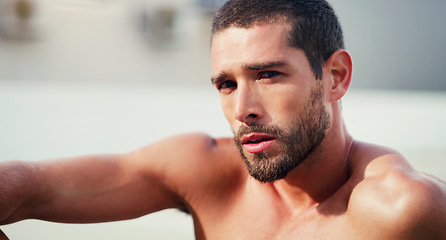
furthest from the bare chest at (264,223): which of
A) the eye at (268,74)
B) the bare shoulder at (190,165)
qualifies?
the eye at (268,74)

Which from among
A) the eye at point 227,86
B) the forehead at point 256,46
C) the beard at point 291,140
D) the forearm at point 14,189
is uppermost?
the forehead at point 256,46

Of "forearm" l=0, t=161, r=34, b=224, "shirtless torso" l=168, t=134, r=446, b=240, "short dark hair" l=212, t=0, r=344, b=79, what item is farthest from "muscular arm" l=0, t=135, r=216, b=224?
"short dark hair" l=212, t=0, r=344, b=79

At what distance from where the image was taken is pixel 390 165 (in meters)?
1.42

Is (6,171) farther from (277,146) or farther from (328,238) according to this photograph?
(328,238)

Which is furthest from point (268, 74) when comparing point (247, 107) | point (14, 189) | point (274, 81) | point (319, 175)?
point (14, 189)

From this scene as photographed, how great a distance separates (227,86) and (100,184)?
0.60 metres

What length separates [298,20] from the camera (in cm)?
159

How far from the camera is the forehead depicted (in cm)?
151

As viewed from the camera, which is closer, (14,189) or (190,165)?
(14,189)

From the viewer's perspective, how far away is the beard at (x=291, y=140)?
1498 mm

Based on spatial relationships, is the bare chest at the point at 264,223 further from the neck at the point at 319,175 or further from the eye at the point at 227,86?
the eye at the point at 227,86

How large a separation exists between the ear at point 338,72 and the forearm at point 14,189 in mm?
1086

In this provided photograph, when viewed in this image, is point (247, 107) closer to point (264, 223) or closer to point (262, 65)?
point (262, 65)

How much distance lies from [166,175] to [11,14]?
6.66 meters
